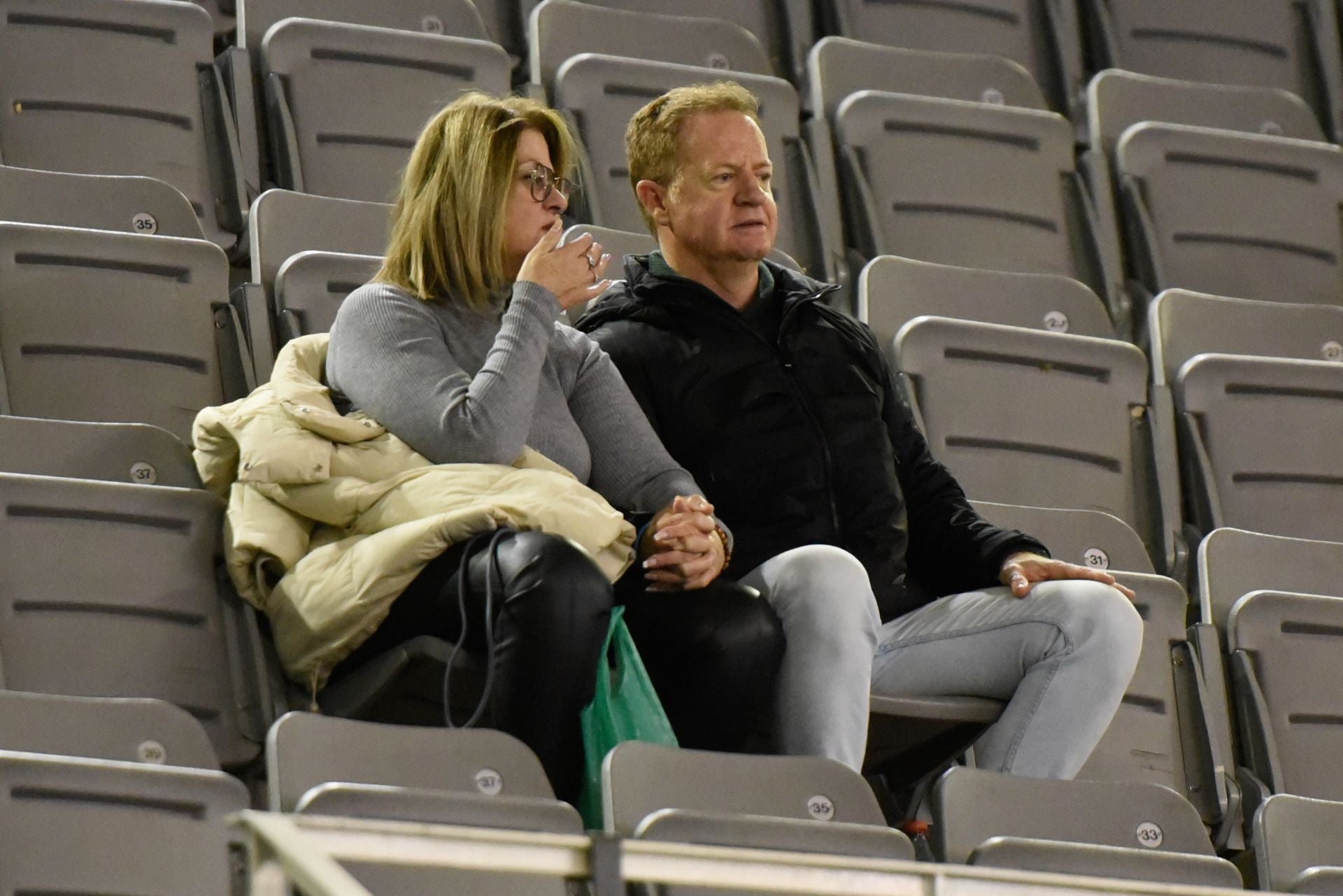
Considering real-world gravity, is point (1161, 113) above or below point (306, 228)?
above

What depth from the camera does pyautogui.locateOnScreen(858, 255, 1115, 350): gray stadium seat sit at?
303 centimetres

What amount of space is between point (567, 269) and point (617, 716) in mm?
471

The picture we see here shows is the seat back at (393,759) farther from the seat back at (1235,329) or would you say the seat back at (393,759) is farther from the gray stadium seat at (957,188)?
the gray stadium seat at (957,188)

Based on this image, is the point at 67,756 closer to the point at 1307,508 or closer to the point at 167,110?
the point at 167,110

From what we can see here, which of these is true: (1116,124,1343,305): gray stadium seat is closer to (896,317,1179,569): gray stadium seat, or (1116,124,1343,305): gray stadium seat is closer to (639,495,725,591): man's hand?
(896,317,1179,569): gray stadium seat

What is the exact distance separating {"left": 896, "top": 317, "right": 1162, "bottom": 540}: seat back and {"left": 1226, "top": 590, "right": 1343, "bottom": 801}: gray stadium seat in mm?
304

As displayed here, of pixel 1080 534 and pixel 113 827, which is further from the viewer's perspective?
pixel 1080 534

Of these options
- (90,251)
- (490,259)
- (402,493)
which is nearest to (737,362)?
(490,259)

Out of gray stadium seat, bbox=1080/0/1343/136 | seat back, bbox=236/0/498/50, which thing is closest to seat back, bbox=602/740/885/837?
seat back, bbox=236/0/498/50

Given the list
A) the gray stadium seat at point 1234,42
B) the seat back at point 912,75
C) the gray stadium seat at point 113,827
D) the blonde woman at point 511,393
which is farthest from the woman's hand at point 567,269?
the gray stadium seat at point 1234,42

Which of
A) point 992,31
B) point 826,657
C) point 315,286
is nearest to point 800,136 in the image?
point 992,31

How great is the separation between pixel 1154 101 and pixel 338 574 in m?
2.24

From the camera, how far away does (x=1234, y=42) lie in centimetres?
426

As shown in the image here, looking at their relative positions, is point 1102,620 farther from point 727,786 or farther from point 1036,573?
point 727,786
